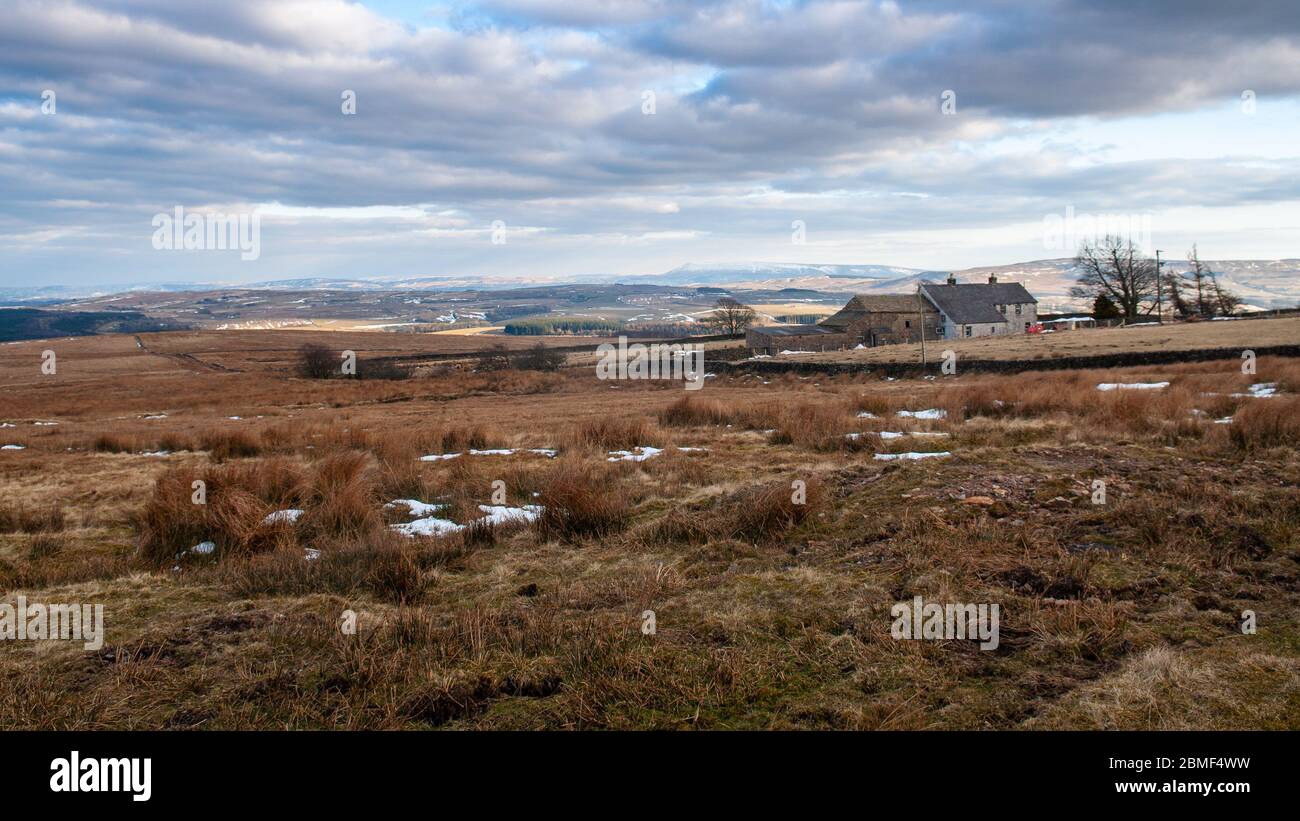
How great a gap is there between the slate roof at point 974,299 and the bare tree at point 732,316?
80.0 feet

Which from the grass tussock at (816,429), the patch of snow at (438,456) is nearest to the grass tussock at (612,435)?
the patch of snow at (438,456)

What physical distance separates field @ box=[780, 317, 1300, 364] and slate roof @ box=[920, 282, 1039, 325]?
1987cm

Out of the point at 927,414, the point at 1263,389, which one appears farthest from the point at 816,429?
the point at 1263,389

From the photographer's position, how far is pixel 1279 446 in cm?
1038

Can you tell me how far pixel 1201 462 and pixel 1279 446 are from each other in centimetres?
147

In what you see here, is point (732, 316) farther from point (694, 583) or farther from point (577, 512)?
point (694, 583)

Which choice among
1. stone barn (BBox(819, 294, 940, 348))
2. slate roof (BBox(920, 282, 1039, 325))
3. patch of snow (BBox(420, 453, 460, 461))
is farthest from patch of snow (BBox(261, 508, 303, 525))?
slate roof (BBox(920, 282, 1039, 325))

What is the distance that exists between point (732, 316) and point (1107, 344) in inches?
2347

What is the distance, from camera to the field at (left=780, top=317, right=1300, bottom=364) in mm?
35844

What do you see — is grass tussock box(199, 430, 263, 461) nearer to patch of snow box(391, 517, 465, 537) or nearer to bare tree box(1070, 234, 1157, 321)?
patch of snow box(391, 517, 465, 537)

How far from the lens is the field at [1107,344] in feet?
118

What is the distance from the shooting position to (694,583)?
20.8ft

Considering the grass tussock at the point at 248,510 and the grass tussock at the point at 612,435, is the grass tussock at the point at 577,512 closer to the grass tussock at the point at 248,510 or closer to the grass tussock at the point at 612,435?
the grass tussock at the point at 248,510
